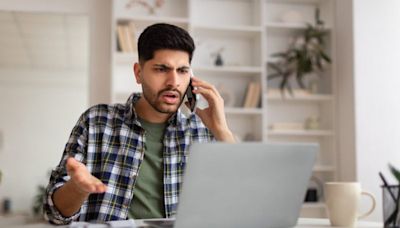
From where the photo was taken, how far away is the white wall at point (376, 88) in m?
3.65

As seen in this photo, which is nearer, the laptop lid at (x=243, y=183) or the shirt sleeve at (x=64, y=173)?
the laptop lid at (x=243, y=183)

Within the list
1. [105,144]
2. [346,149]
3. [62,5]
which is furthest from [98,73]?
[105,144]

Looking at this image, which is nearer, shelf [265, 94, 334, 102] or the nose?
the nose

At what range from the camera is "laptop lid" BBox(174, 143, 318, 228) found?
3.18ft

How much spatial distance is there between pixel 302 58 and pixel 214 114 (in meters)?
2.33

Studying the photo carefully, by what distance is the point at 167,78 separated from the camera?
161cm

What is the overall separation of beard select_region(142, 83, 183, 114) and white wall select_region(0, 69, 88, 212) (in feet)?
7.01

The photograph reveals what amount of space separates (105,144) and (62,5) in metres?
2.37

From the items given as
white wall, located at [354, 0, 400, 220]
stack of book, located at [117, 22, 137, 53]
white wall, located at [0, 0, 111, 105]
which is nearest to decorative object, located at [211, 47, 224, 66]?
stack of book, located at [117, 22, 137, 53]

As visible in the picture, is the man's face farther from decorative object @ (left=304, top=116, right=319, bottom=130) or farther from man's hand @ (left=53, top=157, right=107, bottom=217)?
decorative object @ (left=304, top=116, right=319, bottom=130)

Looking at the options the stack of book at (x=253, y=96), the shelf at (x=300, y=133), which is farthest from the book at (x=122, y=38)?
the shelf at (x=300, y=133)

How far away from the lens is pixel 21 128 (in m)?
3.68

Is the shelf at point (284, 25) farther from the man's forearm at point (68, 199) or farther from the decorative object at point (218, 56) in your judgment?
the man's forearm at point (68, 199)

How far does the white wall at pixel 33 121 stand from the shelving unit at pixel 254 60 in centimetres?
39
